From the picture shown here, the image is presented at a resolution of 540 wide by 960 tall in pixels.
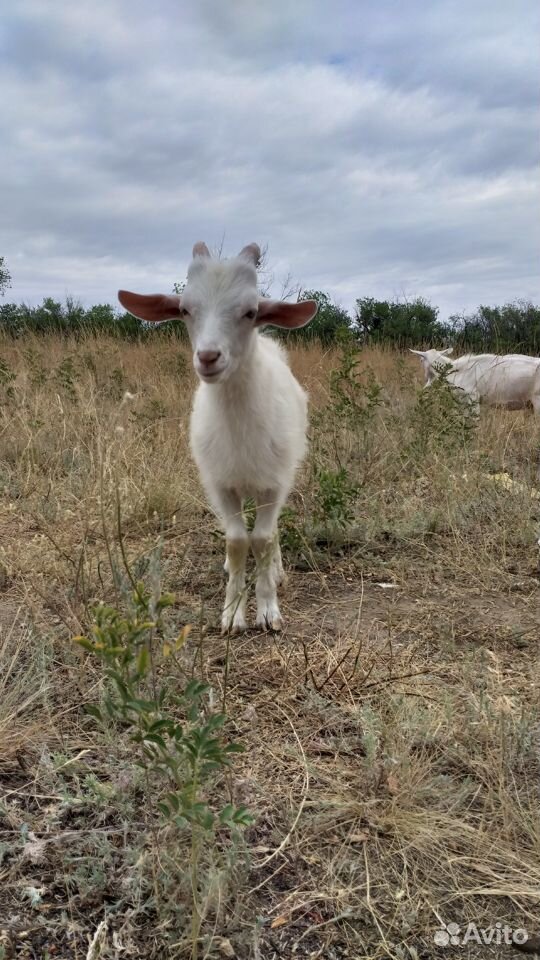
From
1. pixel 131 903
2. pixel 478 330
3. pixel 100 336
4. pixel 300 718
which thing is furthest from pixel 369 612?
pixel 478 330

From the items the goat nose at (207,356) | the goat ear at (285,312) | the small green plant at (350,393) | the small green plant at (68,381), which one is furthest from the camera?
the small green plant at (68,381)

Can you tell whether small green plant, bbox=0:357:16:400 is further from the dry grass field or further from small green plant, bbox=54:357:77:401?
the dry grass field

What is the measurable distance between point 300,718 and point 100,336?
853 centimetres

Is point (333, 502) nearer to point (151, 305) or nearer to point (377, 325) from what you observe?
point (151, 305)

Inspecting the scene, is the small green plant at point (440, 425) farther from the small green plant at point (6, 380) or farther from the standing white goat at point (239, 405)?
the small green plant at point (6, 380)

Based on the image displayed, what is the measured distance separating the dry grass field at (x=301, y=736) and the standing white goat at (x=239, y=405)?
0.32m

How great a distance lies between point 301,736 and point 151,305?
180 centimetres

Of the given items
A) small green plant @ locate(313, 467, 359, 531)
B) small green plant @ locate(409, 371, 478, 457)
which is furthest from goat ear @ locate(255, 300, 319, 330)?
small green plant @ locate(409, 371, 478, 457)

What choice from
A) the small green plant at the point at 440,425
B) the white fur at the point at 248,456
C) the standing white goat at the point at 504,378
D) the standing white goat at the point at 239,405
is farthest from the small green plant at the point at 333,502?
the standing white goat at the point at 504,378

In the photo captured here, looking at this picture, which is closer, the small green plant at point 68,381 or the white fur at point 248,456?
the white fur at point 248,456

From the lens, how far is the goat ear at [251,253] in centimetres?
295

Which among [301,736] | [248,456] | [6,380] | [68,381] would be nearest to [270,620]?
[248,456]

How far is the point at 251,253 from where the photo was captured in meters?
2.98

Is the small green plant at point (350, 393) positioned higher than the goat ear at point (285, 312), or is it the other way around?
the goat ear at point (285, 312)
